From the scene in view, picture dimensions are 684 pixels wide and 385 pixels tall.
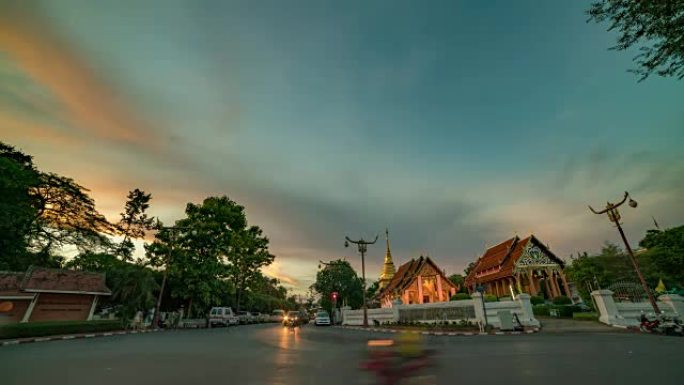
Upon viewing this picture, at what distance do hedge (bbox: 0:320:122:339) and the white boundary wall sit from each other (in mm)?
32641

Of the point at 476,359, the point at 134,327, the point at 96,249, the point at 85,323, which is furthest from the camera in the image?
the point at 134,327

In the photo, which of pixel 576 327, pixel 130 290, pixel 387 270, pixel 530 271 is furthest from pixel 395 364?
pixel 387 270

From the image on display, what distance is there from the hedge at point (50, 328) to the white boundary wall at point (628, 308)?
32.6 meters

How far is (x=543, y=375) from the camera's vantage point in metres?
5.95

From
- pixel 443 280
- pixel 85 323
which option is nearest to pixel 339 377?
pixel 85 323

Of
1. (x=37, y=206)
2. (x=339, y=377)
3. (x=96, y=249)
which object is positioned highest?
(x=37, y=206)

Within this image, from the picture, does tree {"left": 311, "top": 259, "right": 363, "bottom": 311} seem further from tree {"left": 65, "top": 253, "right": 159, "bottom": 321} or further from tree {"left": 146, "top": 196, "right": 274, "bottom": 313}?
tree {"left": 65, "top": 253, "right": 159, "bottom": 321}

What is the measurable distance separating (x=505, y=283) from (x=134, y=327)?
129 feet

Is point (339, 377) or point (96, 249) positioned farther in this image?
point (96, 249)

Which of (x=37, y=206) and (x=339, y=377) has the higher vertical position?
(x=37, y=206)

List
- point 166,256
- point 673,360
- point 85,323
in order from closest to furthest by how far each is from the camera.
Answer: point 673,360 < point 85,323 < point 166,256

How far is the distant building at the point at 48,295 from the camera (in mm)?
23359

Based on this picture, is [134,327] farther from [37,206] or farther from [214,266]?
[37,206]

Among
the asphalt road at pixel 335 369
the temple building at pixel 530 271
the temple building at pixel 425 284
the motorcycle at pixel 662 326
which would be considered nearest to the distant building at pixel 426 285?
the temple building at pixel 425 284
